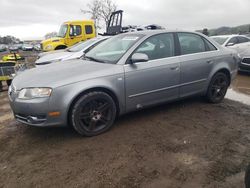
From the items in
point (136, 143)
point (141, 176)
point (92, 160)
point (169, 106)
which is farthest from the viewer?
A: point (169, 106)

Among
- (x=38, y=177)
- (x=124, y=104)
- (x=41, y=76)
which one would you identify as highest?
(x=41, y=76)

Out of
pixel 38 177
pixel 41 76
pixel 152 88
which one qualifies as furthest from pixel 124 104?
pixel 38 177

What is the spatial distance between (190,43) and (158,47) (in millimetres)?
788

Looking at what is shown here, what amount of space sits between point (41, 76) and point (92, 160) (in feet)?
4.90

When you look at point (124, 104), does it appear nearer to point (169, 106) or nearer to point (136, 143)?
point (136, 143)

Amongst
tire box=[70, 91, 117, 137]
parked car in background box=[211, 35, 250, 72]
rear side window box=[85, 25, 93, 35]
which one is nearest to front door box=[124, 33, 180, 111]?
tire box=[70, 91, 117, 137]

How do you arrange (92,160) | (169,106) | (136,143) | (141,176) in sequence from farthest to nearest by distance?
(169,106), (136,143), (92,160), (141,176)

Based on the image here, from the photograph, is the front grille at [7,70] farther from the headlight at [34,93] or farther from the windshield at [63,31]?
the windshield at [63,31]

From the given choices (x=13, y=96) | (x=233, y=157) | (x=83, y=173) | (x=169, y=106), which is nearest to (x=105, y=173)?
(x=83, y=173)

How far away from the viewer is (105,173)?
2.61m

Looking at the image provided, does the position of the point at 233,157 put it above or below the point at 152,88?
below

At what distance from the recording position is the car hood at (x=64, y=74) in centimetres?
319

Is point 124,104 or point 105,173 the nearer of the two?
point 105,173

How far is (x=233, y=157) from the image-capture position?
286cm
